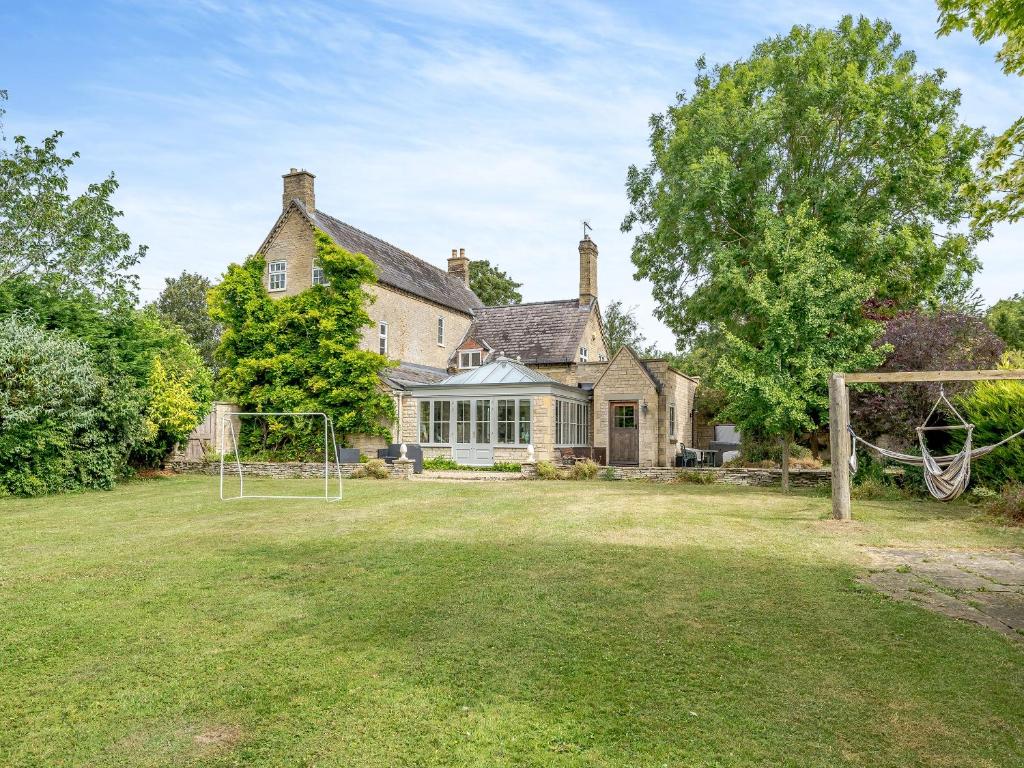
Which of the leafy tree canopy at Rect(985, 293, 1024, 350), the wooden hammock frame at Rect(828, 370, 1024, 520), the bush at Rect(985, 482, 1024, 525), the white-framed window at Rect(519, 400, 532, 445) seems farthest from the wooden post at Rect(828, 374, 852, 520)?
the leafy tree canopy at Rect(985, 293, 1024, 350)

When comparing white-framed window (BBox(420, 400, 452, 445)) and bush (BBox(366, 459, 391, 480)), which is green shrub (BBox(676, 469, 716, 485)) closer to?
bush (BBox(366, 459, 391, 480))

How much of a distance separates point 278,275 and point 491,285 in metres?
24.0

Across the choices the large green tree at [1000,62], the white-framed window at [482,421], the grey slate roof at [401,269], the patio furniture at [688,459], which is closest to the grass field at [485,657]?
the large green tree at [1000,62]

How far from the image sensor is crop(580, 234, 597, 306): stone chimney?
3278 cm

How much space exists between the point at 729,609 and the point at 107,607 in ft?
18.7

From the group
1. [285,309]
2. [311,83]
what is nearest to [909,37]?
[311,83]

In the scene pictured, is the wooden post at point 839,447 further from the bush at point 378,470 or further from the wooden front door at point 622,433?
the wooden front door at point 622,433

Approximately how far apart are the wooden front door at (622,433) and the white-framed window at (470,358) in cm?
841

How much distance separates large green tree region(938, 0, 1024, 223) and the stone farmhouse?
52.4 feet

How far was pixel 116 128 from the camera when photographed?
50.9ft

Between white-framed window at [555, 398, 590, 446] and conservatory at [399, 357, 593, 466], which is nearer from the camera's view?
conservatory at [399, 357, 593, 466]

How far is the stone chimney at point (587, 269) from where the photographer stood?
108ft

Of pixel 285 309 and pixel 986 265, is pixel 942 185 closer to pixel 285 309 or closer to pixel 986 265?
pixel 986 265

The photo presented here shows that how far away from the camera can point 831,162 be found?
24.2 meters
